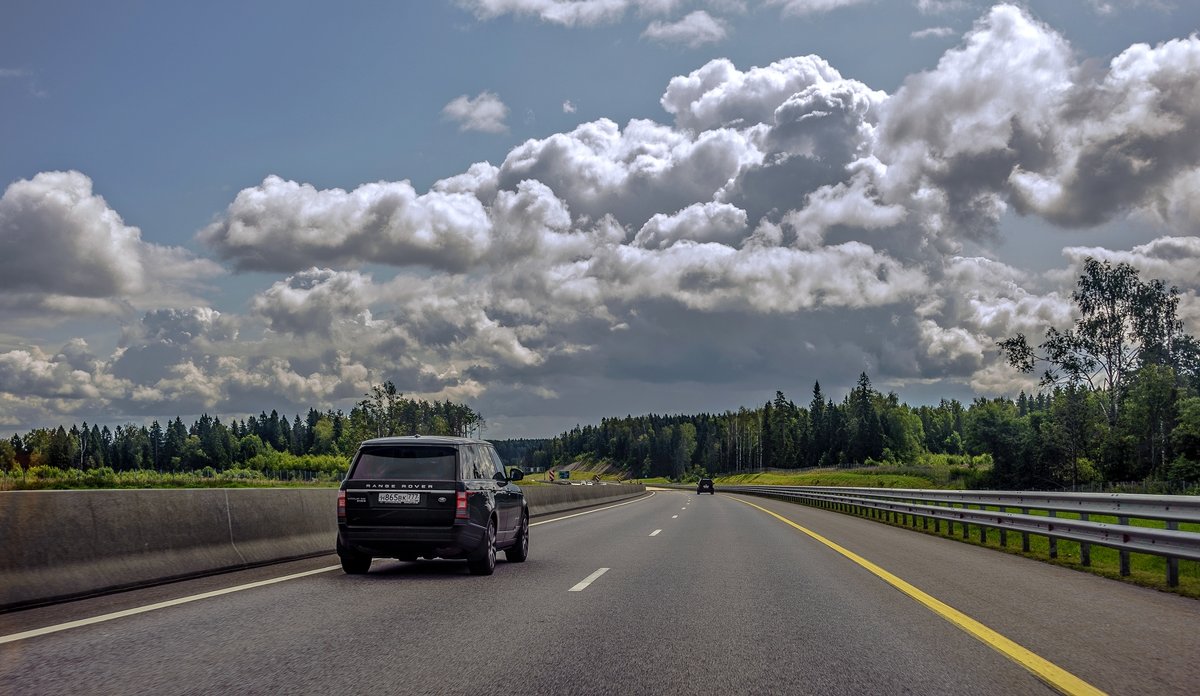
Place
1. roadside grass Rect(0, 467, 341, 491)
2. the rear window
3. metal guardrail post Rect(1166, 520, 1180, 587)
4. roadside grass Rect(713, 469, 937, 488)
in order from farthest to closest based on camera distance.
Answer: roadside grass Rect(713, 469, 937, 488) < roadside grass Rect(0, 467, 341, 491) < the rear window < metal guardrail post Rect(1166, 520, 1180, 587)

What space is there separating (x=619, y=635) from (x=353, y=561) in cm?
534

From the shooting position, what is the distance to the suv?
11.1 metres

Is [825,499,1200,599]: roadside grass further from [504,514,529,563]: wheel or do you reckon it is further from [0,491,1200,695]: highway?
[504,514,529,563]: wheel

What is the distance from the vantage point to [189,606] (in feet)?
27.8

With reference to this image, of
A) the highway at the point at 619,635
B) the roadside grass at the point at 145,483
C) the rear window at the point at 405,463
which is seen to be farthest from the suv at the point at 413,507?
the roadside grass at the point at 145,483

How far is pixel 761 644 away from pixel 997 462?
90.7 m

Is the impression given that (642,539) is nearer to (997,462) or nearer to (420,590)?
(420,590)

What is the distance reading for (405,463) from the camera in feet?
37.7

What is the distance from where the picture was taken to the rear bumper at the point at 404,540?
36.3ft

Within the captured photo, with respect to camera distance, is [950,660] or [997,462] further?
[997,462]

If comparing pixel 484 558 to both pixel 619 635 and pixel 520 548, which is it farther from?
pixel 619 635

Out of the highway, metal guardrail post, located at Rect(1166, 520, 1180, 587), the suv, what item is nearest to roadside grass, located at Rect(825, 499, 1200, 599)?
metal guardrail post, located at Rect(1166, 520, 1180, 587)

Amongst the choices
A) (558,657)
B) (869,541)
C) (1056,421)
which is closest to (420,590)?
(558,657)

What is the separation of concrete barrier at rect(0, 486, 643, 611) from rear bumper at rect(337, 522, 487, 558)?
1.69 metres
